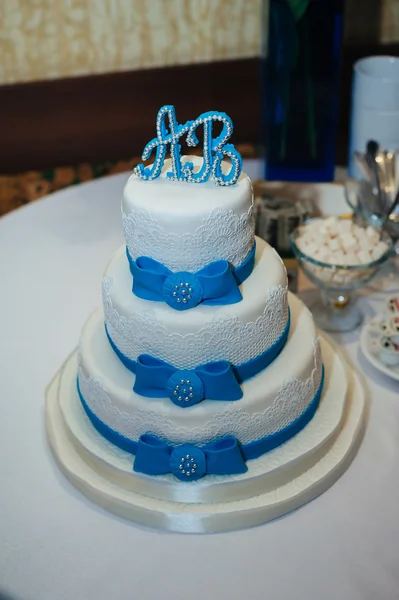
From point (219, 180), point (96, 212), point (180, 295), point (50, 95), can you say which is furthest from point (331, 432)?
point (50, 95)

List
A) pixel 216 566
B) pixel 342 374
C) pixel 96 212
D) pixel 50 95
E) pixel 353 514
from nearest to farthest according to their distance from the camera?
pixel 216 566, pixel 353 514, pixel 342 374, pixel 96 212, pixel 50 95

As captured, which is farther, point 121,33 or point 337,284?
point 121,33

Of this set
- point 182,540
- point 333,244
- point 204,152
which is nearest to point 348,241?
point 333,244

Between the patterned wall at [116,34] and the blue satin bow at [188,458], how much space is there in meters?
2.36

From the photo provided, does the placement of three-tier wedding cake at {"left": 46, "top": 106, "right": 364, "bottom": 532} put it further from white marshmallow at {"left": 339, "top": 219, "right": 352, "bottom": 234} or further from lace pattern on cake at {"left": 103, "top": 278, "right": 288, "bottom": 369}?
white marshmallow at {"left": 339, "top": 219, "right": 352, "bottom": 234}

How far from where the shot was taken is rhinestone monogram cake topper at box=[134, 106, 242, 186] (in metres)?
1.55

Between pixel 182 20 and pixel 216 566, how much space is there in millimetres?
2705

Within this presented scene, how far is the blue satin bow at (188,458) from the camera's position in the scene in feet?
5.22

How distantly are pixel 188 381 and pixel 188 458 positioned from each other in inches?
6.7

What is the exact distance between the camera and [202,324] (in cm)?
153

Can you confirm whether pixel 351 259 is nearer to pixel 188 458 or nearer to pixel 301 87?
pixel 188 458

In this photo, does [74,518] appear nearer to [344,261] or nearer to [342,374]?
[342,374]

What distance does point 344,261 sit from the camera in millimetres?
2025

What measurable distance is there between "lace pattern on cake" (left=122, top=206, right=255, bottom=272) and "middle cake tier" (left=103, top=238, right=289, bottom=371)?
0.30 ft
